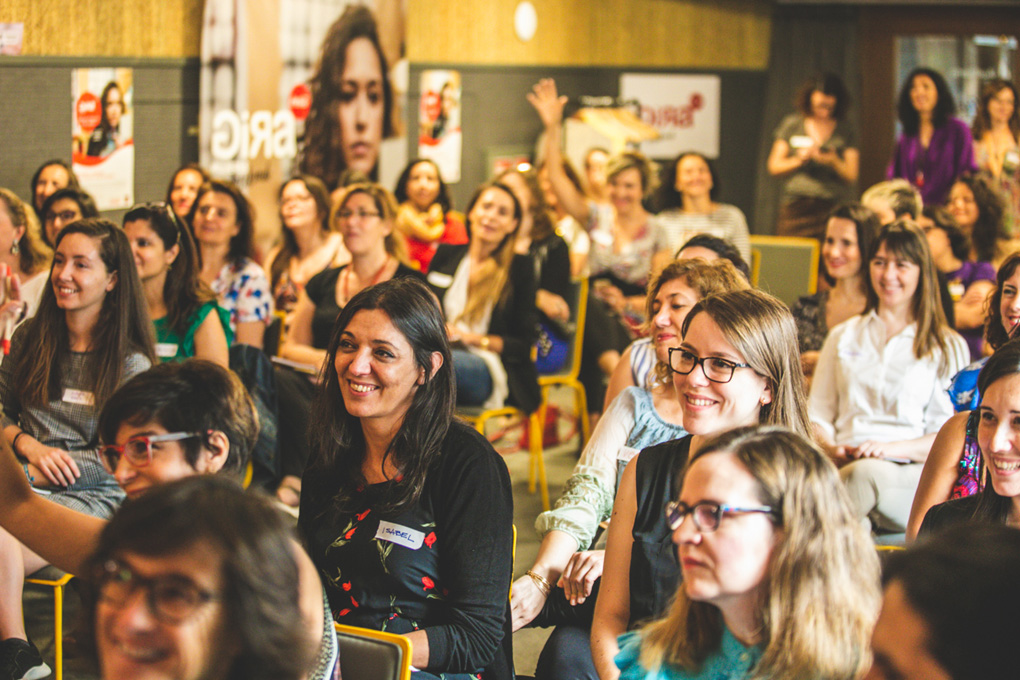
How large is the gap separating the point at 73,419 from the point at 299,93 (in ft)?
11.9

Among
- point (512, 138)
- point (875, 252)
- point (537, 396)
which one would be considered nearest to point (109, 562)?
point (875, 252)

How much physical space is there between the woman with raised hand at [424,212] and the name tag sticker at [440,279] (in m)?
1.24

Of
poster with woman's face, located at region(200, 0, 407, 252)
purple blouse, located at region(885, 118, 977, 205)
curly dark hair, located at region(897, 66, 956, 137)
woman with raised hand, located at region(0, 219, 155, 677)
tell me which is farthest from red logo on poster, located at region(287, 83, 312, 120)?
purple blouse, located at region(885, 118, 977, 205)

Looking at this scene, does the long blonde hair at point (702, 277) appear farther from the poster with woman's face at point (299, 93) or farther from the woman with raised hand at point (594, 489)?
the poster with woman's face at point (299, 93)

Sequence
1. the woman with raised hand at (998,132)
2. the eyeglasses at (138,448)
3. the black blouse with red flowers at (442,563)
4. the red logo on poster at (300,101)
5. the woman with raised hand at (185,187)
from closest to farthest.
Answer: the eyeglasses at (138,448), the black blouse with red flowers at (442,563), the woman with raised hand at (185,187), the red logo on poster at (300,101), the woman with raised hand at (998,132)

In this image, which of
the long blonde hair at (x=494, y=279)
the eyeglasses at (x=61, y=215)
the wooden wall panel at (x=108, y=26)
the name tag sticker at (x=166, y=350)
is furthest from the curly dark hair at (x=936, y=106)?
the name tag sticker at (x=166, y=350)

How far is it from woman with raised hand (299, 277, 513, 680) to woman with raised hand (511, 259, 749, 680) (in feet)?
0.60

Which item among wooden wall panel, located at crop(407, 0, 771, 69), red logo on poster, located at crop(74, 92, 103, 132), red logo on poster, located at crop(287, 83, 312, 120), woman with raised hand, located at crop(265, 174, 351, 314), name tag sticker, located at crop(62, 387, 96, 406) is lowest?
name tag sticker, located at crop(62, 387, 96, 406)

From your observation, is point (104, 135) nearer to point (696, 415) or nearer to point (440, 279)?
point (440, 279)

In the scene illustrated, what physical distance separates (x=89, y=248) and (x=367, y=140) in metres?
3.89

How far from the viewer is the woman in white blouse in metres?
3.55

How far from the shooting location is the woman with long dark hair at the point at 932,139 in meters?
7.36

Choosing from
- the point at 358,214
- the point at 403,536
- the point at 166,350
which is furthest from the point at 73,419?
the point at 358,214

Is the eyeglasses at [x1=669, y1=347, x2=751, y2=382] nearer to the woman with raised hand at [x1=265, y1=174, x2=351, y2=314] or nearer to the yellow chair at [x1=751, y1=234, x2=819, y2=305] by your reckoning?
the woman with raised hand at [x1=265, y1=174, x2=351, y2=314]
